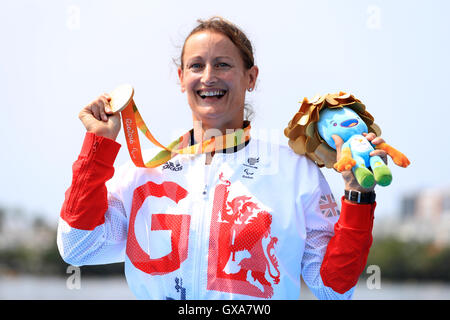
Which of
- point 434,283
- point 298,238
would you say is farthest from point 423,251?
point 298,238

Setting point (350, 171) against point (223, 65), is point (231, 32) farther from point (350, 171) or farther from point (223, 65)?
point (350, 171)

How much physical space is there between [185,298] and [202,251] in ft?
0.76

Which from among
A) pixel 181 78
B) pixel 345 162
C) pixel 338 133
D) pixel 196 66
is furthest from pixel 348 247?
pixel 181 78

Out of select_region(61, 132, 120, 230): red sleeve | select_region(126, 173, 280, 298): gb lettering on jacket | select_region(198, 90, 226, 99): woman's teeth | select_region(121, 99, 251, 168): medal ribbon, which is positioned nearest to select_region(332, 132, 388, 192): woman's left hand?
select_region(126, 173, 280, 298): gb lettering on jacket

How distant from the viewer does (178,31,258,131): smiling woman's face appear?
272 cm

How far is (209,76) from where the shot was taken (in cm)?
268

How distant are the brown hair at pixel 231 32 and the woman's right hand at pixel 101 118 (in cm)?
51

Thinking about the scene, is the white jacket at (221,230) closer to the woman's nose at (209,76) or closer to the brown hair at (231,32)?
the woman's nose at (209,76)

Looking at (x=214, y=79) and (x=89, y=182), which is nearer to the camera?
(x=89, y=182)

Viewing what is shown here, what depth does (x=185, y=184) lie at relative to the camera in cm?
268

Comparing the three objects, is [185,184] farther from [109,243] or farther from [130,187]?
[109,243]

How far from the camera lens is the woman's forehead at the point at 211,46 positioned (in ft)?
8.95

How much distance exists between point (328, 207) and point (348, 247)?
0.26m

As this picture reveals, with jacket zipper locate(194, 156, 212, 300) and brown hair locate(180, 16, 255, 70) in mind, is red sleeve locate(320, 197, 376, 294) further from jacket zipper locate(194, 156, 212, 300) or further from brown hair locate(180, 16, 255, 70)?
brown hair locate(180, 16, 255, 70)
